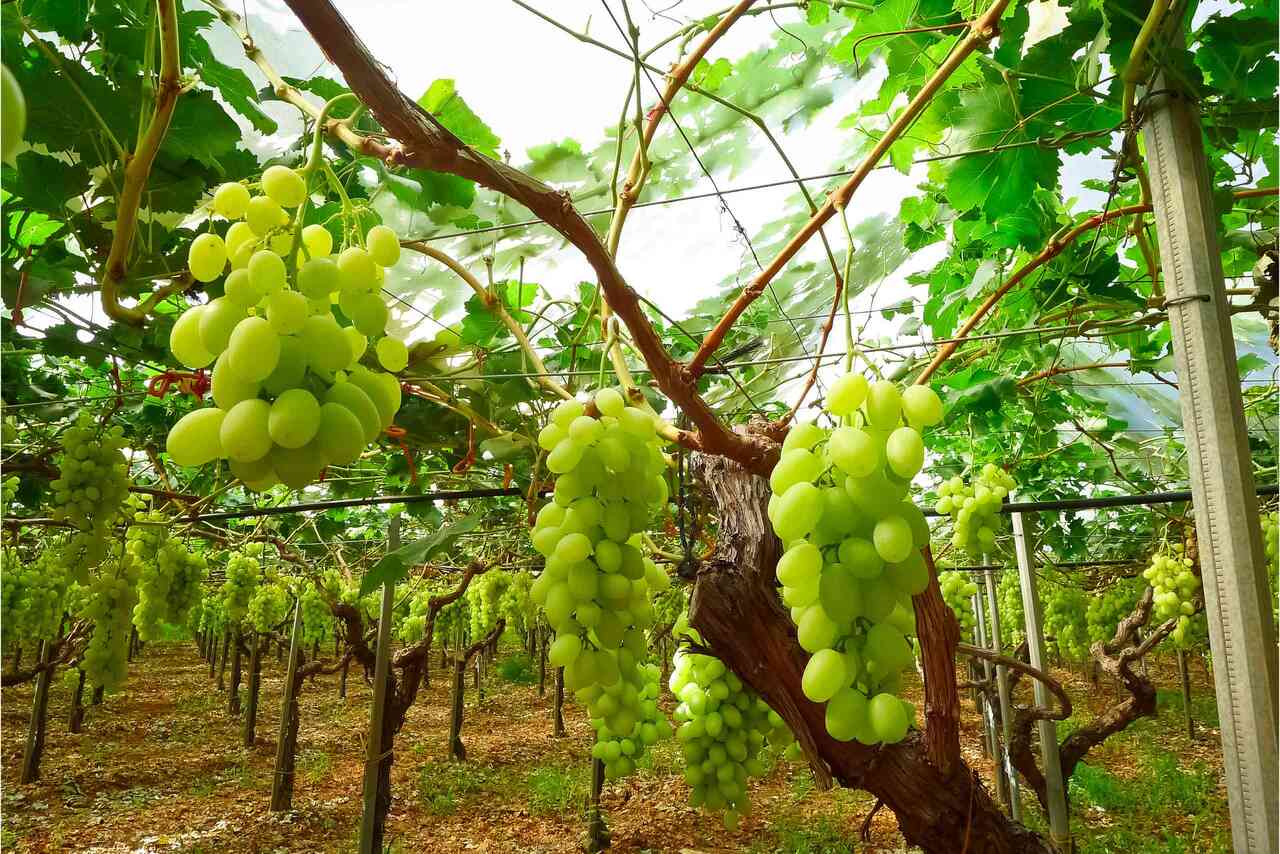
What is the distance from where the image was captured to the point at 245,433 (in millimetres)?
651

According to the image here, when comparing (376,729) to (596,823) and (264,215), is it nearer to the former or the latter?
(596,823)

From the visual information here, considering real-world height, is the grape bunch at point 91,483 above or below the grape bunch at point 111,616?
above

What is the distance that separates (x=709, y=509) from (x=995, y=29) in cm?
183

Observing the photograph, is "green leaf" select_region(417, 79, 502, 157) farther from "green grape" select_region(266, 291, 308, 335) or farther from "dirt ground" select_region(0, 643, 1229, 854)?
"dirt ground" select_region(0, 643, 1229, 854)

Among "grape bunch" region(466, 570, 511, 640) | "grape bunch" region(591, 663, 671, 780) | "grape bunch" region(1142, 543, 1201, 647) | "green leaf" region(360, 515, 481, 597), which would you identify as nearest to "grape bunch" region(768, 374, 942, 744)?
"green leaf" region(360, 515, 481, 597)

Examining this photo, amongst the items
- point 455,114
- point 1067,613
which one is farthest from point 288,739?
point 1067,613

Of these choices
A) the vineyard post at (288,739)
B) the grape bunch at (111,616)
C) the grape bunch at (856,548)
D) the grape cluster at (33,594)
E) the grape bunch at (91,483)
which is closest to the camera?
the grape bunch at (856,548)

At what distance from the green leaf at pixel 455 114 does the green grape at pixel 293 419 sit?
3.62ft

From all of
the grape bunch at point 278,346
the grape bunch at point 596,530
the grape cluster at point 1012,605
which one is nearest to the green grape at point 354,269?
the grape bunch at point 278,346

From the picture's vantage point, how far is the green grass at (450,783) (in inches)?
276

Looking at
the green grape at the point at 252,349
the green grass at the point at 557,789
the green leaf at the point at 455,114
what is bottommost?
the green grass at the point at 557,789

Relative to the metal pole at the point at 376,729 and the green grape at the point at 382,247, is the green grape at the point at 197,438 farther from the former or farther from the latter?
the metal pole at the point at 376,729

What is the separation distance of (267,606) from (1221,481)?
10.3m

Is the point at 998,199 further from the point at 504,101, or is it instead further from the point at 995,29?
the point at 504,101
